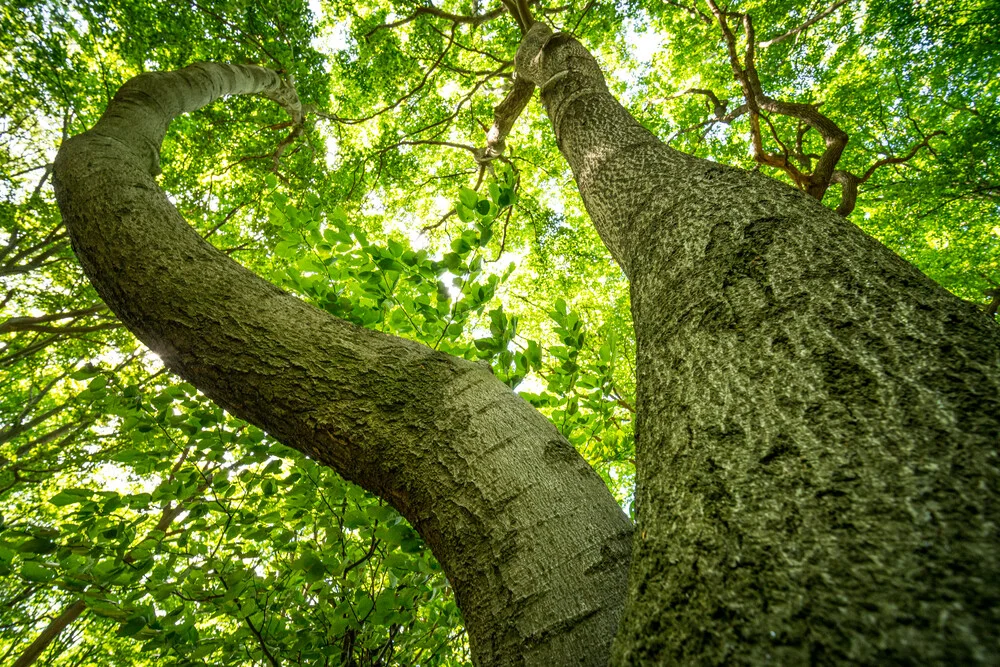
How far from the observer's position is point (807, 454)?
Result: 0.69 metres

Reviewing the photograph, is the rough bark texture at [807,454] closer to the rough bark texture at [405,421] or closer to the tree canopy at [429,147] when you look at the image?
the rough bark texture at [405,421]

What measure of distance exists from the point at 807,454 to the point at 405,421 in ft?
3.06

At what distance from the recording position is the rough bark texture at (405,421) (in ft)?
3.15

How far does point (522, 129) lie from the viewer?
30.0 ft

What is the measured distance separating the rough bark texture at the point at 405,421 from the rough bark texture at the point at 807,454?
0.76 feet

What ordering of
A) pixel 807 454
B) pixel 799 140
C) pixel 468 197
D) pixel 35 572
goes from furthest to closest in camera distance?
pixel 799 140
pixel 468 197
pixel 35 572
pixel 807 454

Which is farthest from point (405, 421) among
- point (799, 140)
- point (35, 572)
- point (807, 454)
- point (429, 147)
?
point (429, 147)

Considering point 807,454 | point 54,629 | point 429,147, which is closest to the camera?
A: point 807,454

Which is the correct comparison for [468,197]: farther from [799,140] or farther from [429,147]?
[429,147]

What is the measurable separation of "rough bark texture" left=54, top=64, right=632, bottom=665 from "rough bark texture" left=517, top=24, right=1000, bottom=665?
23 centimetres

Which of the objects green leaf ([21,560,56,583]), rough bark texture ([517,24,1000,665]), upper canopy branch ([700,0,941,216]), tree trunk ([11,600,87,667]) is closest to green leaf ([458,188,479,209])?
rough bark texture ([517,24,1000,665])

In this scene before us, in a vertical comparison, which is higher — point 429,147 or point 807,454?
point 429,147

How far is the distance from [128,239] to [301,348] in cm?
83

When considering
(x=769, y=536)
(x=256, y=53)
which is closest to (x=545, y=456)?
(x=769, y=536)
